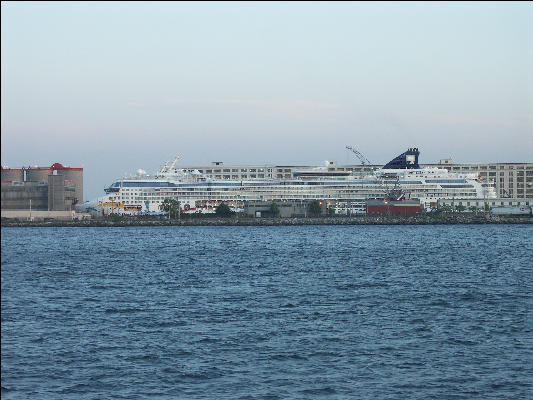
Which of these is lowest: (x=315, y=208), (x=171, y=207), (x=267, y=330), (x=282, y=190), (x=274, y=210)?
(x=267, y=330)

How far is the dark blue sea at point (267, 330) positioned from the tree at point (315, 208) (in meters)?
63.8

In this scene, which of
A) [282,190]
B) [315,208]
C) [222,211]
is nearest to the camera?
[222,211]

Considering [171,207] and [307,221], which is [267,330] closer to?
[307,221]

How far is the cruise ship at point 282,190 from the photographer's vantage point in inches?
4104

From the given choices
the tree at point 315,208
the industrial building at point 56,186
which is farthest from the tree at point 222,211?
the industrial building at point 56,186

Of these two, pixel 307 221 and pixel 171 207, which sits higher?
pixel 171 207

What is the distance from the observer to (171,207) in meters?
99.7

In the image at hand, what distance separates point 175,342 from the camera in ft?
56.9

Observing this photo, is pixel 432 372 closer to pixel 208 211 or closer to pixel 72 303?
pixel 72 303

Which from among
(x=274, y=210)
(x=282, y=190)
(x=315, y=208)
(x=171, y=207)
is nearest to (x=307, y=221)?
(x=274, y=210)

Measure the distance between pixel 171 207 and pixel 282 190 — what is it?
1678cm

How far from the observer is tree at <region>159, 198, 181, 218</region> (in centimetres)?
9925

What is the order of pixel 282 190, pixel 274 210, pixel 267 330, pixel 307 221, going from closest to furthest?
pixel 267 330
pixel 307 221
pixel 274 210
pixel 282 190

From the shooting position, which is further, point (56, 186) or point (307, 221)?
point (56, 186)
